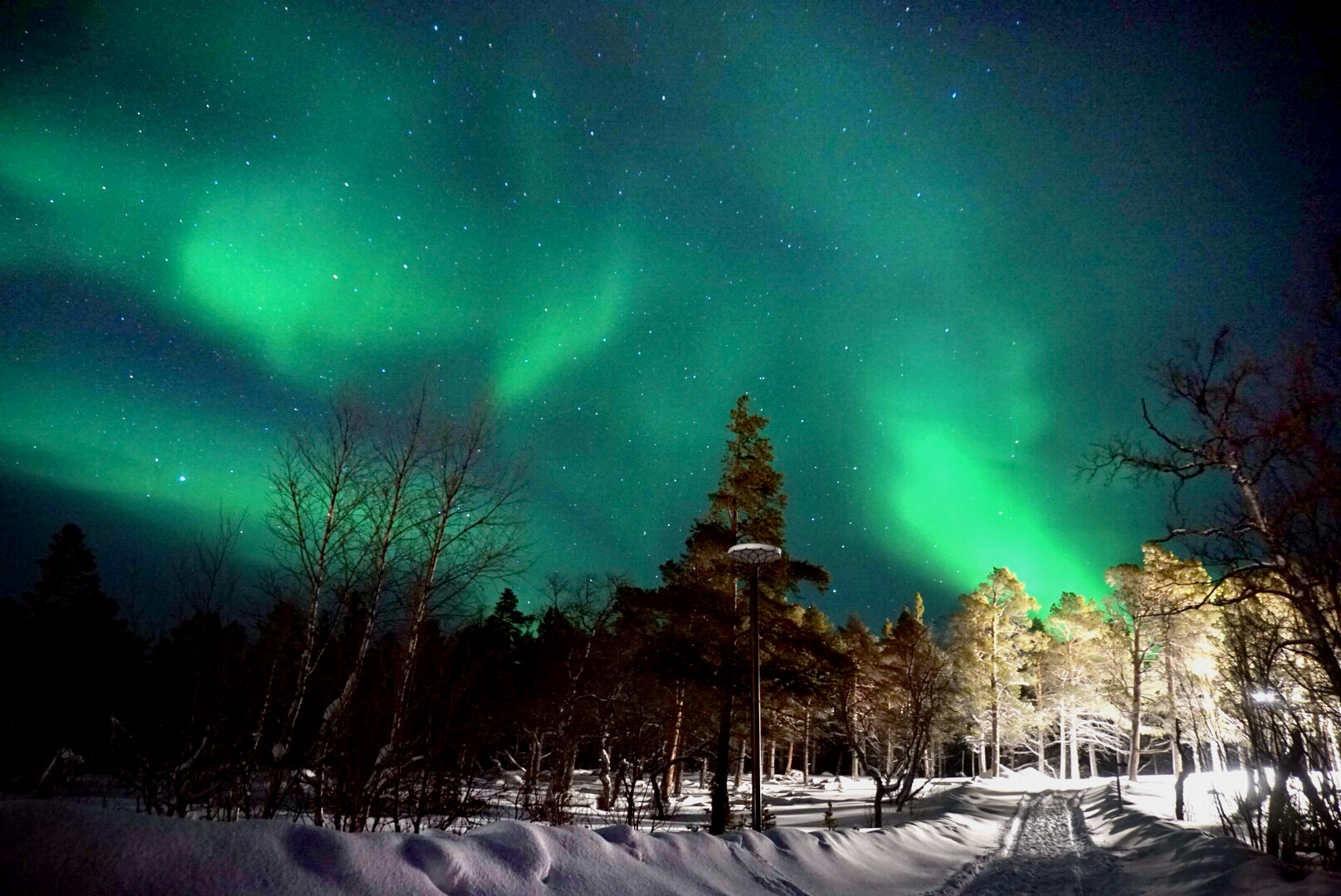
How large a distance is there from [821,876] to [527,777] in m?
4.94

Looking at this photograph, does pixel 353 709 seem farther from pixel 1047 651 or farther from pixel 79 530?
pixel 79 530

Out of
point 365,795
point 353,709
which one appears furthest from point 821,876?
point 353,709

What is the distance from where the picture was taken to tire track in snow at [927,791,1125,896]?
9242mm

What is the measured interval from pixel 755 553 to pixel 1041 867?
7.70 m

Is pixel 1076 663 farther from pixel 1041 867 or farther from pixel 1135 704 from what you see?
pixel 1041 867

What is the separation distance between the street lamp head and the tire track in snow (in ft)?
18.2

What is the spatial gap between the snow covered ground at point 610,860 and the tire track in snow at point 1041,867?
53 millimetres

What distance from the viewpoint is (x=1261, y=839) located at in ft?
28.4

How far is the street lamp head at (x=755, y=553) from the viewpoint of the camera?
11.8 metres

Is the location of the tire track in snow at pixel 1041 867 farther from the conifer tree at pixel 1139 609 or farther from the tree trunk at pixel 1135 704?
the conifer tree at pixel 1139 609

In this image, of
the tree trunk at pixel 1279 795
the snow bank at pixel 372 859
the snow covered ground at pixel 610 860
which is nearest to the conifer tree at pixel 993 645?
the snow covered ground at pixel 610 860

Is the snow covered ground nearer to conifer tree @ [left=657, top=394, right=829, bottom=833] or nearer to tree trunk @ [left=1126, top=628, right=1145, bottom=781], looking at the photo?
conifer tree @ [left=657, top=394, right=829, bottom=833]

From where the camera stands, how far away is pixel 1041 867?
11320 mm

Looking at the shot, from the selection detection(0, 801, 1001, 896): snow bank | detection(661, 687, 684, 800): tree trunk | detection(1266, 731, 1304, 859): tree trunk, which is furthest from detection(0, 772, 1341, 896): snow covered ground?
detection(661, 687, 684, 800): tree trunk
